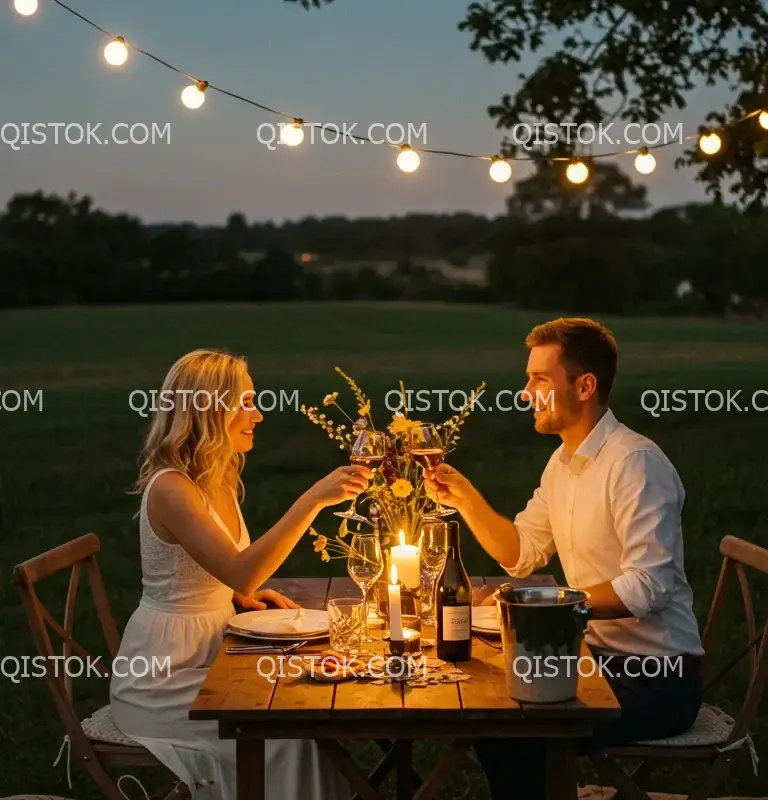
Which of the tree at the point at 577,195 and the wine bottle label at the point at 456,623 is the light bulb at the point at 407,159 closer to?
the wine bottle label at the point at 456,623

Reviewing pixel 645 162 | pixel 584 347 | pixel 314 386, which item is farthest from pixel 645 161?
pixel 314 386

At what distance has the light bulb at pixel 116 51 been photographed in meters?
3.42

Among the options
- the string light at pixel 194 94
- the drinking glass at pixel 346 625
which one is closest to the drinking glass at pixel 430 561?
the drinking glass at pixel 346 625

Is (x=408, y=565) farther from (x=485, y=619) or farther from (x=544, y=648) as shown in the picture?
(x=544, y=648)

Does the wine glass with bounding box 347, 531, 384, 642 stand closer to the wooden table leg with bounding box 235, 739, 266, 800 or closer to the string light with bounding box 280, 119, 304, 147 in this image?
the wooden table leg with bounding box 235, 739, 266, 800

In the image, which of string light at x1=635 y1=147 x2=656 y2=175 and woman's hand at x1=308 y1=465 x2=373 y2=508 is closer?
woman's hand at x1=308 y1=465 x2=373 y2=508

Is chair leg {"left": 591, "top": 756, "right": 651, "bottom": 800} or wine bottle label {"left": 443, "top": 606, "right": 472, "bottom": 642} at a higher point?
wine bottle label {"left": 443, "top": 606, "right": 472, "bottom": 642}

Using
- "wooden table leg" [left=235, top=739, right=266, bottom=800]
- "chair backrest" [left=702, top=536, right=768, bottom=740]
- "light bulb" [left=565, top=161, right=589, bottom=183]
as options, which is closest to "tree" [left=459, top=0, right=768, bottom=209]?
"light bulb" [left=565, top=161, right=589, bottom=183]

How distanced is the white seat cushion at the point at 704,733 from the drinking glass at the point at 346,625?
0.63 metres

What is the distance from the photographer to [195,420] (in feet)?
8.41

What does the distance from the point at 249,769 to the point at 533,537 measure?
1136 mm

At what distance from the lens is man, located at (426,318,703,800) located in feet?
7.66

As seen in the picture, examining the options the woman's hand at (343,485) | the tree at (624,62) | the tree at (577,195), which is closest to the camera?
the woman's hand at (343,485)

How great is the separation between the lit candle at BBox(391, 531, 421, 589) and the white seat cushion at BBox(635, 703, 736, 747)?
0.53 metres
